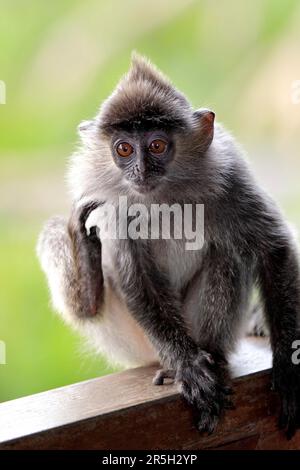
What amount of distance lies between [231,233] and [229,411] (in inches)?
18.2

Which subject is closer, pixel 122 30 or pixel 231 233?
pixel 231 233

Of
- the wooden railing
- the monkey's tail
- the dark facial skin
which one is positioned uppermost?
the dark facial skin

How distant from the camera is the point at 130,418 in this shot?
76.7 inches

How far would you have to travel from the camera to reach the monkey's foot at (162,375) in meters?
2.15

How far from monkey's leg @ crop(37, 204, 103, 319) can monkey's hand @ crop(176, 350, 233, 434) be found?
14.0 inches

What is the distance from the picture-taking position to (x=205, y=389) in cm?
211

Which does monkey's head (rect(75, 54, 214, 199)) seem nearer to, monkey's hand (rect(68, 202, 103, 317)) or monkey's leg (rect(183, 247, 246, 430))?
monkey's hand (rect(68, 202, 103, 317))

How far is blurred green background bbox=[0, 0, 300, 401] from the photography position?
→ 304 centimetres

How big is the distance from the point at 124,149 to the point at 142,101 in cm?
16

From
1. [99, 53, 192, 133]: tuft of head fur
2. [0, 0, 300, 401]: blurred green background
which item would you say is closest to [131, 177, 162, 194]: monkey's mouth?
[99, 53, 192, 133]: tuft of head fur

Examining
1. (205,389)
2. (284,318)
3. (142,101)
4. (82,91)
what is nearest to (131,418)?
(205,389)

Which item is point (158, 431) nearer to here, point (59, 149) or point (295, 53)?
point (59, 149)

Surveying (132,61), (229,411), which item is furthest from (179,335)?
(132,61)

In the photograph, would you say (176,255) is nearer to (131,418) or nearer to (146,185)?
(146,185)
